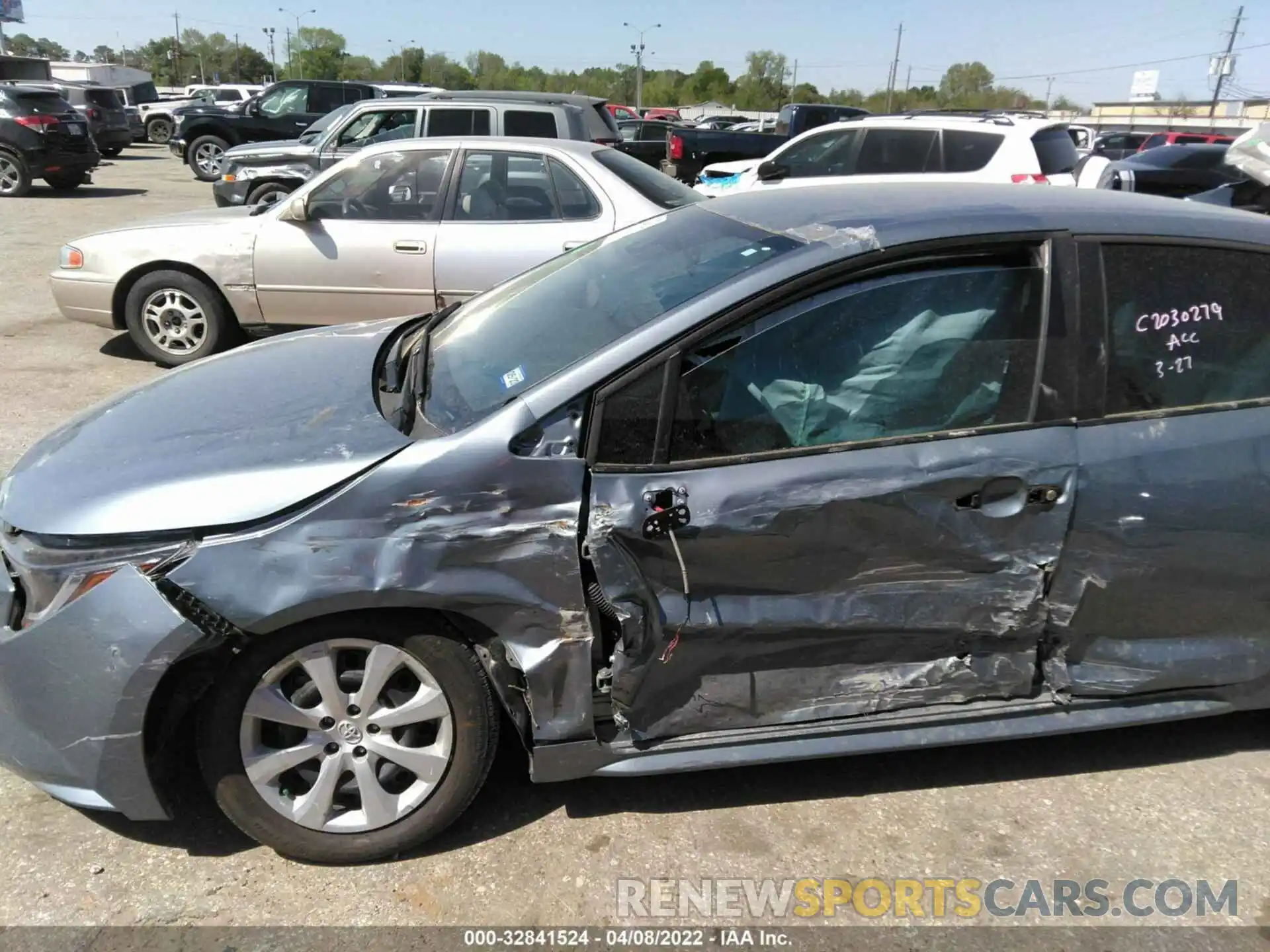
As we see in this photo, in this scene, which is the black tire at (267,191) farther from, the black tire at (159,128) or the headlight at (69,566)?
the black tire at (159,128)

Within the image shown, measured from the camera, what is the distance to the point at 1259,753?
3043 mm

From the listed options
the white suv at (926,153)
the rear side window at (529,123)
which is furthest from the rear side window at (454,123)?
the white suv at (926,153)

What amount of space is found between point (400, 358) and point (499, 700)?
1.25m

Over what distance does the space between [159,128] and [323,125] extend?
786 inches

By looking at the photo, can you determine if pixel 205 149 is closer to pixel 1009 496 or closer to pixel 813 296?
pixel 813 296

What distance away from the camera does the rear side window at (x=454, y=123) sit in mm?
9609

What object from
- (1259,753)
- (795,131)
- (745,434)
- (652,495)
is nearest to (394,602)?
(652,495)

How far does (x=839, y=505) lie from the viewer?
246 centimetres

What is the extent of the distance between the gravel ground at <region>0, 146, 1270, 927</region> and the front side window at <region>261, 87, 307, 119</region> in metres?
18.4

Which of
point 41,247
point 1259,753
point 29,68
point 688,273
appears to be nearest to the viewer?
point 688,273

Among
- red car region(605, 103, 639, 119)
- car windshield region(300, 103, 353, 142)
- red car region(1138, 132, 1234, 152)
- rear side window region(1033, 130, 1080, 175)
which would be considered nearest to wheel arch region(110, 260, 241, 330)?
car windshield region(300, 103, 353, 142)

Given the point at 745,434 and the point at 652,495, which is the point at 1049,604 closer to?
the point at 745,434

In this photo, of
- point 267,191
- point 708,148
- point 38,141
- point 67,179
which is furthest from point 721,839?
point 67,179

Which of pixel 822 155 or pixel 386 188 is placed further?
pixel 822 155
